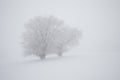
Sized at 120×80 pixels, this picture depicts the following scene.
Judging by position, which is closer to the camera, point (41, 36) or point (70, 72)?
point (70, 72)

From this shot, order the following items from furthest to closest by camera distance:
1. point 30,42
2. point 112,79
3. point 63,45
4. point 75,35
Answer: point 75,35 < point 63,45 < point 30,42 < point 112,79

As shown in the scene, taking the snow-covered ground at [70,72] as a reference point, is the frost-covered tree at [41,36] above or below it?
above

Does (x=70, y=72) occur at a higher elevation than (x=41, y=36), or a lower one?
lower

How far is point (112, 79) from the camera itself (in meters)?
7.44

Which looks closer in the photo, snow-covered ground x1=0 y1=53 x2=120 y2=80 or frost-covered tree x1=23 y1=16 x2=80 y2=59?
snow-covered ground x1=0 y1=53 x2=120 y2=80

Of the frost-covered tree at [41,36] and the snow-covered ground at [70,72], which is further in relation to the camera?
the frost-covered tree at [41,36]

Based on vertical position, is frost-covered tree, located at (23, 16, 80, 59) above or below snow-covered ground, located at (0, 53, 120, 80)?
above

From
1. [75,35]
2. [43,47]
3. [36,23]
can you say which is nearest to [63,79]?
[43,47]

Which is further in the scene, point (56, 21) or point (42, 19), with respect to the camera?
point (56, 21)

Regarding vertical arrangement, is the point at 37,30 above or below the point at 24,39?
above

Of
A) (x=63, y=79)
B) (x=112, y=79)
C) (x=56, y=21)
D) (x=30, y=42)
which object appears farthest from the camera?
(x=56, y=21)

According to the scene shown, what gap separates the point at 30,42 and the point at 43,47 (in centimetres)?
256

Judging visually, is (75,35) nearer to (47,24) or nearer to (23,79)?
(47,24)

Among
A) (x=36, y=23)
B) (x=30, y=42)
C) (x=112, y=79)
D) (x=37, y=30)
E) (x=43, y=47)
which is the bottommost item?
(x=112, y=79)
